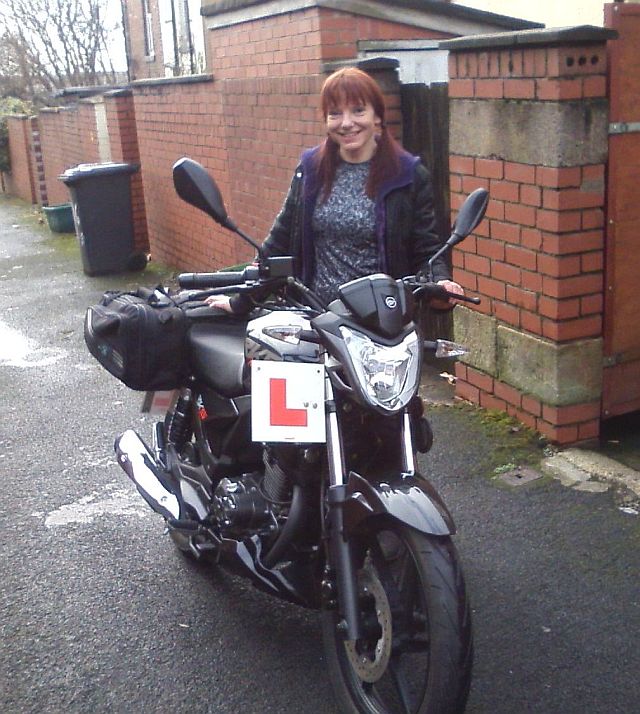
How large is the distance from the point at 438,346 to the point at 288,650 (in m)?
1.16

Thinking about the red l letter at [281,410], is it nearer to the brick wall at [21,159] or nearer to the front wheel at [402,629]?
the front wheel at [402,629]

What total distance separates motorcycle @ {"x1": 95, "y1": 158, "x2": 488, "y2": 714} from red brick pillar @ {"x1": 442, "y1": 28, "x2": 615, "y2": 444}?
1.54m

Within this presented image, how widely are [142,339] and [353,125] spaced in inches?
41.1

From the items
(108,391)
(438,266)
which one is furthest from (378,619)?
(108,391)

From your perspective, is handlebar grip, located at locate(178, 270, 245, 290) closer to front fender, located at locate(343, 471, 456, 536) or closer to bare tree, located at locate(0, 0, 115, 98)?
front fender, located at locate(343, 471, 456, 536)

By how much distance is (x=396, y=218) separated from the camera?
11.7 feet

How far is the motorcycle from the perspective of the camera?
2.53m

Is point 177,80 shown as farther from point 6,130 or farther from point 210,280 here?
point 6,130

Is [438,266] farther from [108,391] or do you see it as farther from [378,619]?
[108,391]

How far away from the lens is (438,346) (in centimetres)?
295

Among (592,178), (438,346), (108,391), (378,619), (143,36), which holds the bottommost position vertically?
(108,391)

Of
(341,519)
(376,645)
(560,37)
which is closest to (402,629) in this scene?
(376,645)

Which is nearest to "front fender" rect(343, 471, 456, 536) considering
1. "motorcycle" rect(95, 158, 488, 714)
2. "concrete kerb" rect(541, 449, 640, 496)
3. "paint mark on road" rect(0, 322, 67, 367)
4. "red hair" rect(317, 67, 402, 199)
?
"motorcycle" rect(95, 158, 488, 714)

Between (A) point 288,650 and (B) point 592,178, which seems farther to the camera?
(B) point 592,178
